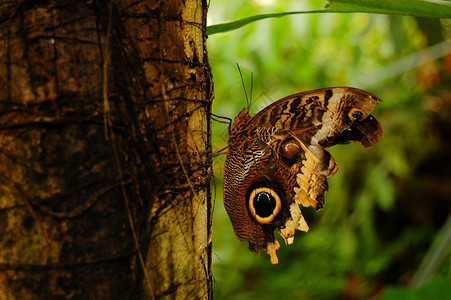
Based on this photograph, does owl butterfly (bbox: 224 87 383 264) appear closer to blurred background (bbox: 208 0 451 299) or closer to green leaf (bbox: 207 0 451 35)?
green leaf (bbox: 207 0 451 35)

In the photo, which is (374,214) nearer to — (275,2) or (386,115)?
(386,115)

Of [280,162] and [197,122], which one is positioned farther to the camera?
[280,162]

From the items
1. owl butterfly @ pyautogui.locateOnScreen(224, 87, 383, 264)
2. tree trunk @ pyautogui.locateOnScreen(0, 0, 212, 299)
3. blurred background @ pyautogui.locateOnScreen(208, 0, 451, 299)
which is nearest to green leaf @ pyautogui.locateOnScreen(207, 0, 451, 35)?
owl butterfly @ pyautogui.locateOnScreen(224, 87, 383, 264)

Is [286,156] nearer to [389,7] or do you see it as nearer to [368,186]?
[389,7]

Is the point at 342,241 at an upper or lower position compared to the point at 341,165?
lower

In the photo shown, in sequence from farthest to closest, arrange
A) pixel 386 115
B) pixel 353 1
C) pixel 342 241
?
pixel 386 115 → pixel 342 241 → pixel 353 1

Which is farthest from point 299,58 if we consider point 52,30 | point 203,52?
point 52,30

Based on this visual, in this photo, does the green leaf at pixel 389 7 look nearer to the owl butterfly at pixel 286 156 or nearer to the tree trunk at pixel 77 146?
the owl butterfly at pixel 286 156
